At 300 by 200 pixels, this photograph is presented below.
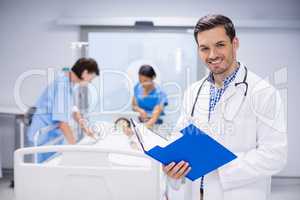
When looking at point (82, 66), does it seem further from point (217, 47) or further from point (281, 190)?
point (281, 190)

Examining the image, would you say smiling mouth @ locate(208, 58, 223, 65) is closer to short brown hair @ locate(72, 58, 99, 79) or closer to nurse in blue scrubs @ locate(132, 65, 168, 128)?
short brown hair @ locate(72, 58, 99, 79)

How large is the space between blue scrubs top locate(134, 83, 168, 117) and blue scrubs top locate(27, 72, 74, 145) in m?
0.68

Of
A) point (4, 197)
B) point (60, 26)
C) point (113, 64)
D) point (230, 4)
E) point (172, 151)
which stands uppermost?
point (230, 4)

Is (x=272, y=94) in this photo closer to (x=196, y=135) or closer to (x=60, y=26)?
(x=196, y=135)

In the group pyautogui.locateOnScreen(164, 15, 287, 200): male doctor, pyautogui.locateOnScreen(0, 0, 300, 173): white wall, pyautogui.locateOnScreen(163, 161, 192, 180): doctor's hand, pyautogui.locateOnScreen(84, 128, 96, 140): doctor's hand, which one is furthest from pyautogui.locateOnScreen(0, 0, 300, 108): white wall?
pyautogui.locateOnScreen(163, 161, 192, 180): doctor's hand

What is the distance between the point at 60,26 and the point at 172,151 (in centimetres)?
235

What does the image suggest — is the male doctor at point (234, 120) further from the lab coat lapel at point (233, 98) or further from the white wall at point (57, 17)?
the white wall at point (57, 17)

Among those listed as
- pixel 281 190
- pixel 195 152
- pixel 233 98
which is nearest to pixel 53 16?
pixel 233 98

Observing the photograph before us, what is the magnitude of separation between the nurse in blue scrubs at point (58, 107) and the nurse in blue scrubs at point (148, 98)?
59cm

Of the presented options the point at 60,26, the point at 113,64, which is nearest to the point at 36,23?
the point at 60,26

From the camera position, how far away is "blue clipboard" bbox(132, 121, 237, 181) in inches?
34.9

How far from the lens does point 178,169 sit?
0.97 metres

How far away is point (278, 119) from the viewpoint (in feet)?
3.34

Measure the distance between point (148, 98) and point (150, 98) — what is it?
2 cm
